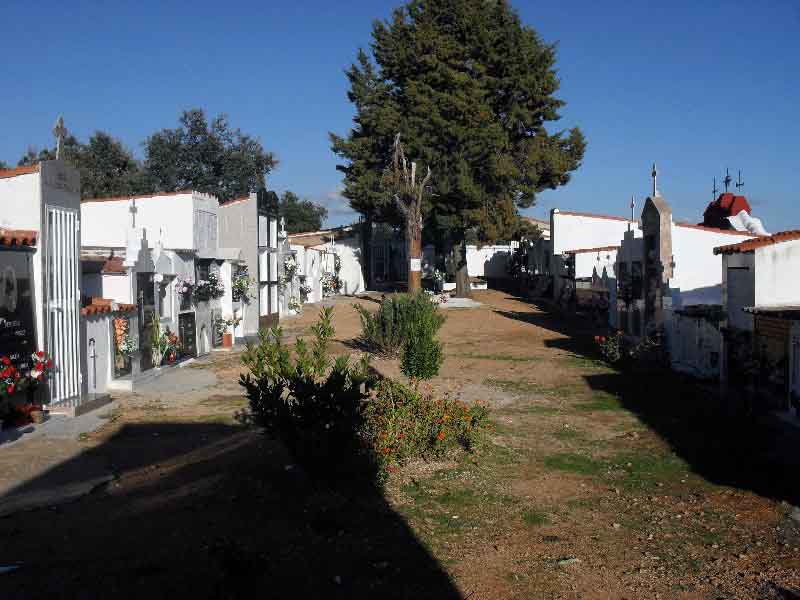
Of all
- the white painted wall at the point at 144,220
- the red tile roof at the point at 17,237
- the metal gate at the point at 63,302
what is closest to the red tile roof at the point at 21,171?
the metal gate at the point at 63,302

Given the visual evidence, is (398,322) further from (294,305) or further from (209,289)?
(294,305)

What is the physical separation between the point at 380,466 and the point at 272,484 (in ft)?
3.70

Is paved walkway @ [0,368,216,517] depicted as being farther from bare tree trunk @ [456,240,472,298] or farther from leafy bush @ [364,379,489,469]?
bare tree trunk @ [456,240,472,298]

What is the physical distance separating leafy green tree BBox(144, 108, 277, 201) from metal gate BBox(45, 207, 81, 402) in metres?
36.8

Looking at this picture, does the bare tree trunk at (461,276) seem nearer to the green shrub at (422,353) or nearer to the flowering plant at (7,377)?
the green shrub at (422,353)

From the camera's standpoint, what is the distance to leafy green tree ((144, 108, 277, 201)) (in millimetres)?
48469

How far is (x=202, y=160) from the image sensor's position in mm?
49469

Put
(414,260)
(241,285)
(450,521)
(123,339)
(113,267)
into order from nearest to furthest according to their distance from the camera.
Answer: (450,521) → (123,339) → (113,267) → (241,285) → (414,260)

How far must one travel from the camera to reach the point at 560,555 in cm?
618

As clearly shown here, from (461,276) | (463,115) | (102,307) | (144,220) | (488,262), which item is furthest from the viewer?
(488,262)

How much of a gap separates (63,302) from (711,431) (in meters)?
9.99

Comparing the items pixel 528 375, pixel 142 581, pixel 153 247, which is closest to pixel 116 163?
pixel 153 247

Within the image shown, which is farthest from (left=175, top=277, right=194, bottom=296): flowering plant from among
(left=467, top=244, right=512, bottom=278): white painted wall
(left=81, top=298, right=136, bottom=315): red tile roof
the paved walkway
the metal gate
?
(left=467, top=244, right=512, bottom=278): white painted wall

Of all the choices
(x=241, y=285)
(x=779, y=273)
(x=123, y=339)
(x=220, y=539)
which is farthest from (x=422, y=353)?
(x=220, y=539)
